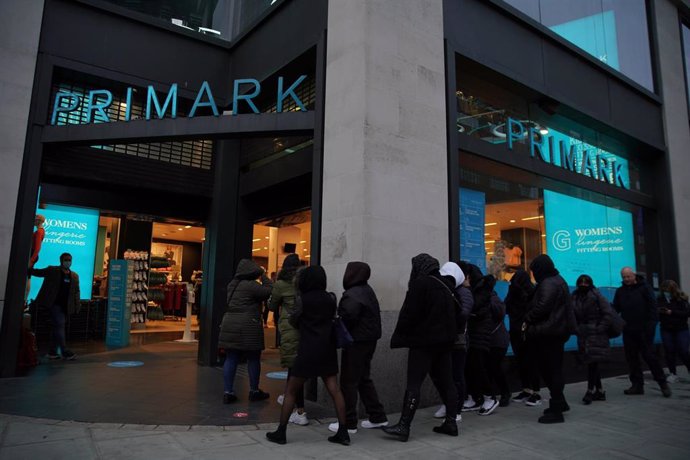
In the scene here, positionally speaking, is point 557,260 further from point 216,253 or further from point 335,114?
point 216,253

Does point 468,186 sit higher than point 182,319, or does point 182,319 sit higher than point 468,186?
point 468,186

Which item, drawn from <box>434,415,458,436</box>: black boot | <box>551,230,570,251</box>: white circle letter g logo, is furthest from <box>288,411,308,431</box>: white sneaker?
<box>551,230,570,251</box>: white circle letter g logo

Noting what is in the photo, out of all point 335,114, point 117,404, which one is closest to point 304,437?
point 117,404

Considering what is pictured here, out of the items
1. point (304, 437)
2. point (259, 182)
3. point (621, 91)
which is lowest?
point (304, 437)

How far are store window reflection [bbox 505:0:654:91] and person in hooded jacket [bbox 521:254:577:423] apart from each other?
18.4ft

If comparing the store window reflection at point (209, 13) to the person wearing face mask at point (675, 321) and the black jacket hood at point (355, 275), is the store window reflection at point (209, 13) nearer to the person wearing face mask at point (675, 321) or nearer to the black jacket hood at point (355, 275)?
the black jacket hood at point (355, 275)

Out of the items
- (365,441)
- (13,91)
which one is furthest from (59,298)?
(365,441)

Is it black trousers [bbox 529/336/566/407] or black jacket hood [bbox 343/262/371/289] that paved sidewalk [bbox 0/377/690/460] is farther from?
black jacket hood [bbox 343/262/371/289]

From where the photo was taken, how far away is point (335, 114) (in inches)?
246

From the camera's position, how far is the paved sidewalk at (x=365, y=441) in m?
3.89

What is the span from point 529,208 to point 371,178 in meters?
4.13

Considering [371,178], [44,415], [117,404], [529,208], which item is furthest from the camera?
[529,208]

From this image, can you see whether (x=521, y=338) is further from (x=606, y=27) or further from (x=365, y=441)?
(x=606, y=27)

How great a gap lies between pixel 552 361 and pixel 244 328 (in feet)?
12.0
